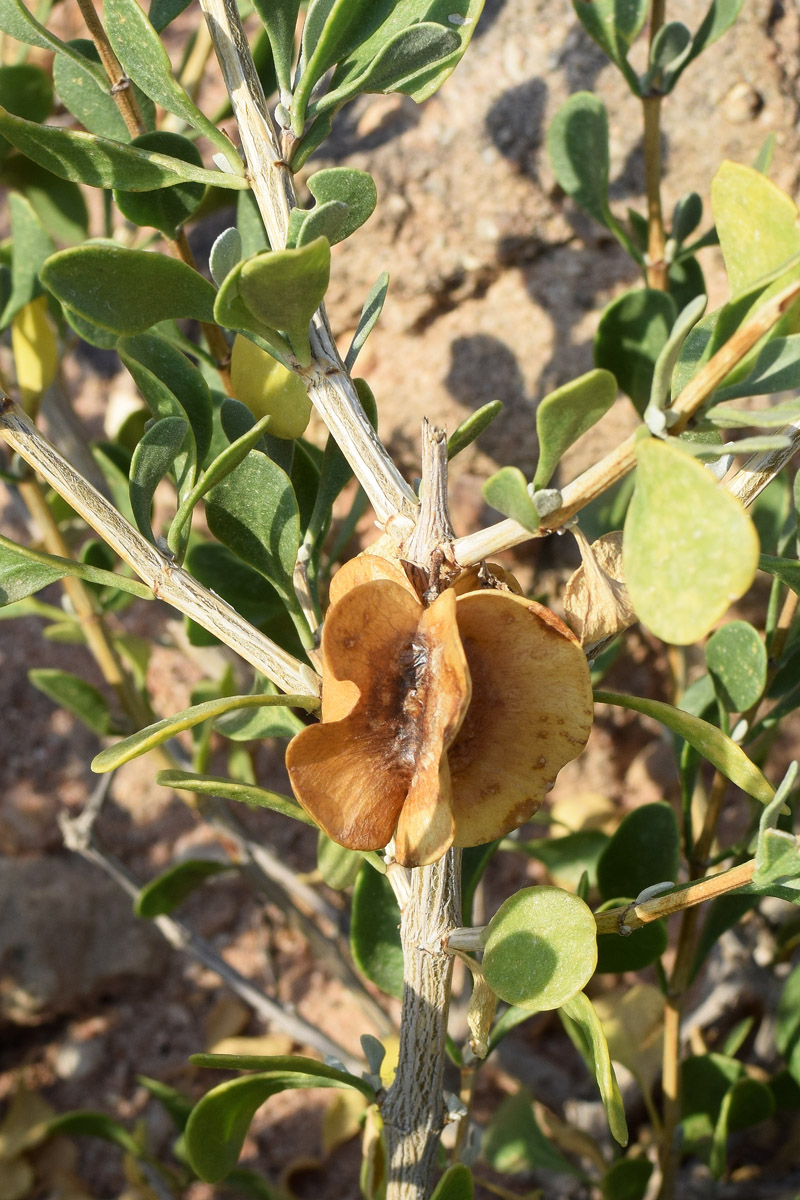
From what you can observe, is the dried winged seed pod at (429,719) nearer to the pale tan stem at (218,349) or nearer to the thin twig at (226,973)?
the pale tan stem at (218,349)

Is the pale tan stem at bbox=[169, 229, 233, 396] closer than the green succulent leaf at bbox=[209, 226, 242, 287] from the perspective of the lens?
No

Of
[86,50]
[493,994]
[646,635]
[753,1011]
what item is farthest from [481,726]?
[753,1011]

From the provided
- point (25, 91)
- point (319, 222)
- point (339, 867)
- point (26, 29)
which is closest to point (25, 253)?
point (25, 91)

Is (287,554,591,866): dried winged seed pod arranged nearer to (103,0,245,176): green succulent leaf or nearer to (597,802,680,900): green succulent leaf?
(103,0,245,176): green succulent leaf

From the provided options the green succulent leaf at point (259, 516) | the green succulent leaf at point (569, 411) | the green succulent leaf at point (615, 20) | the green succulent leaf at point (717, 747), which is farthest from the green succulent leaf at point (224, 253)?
the green succulent leaf at point (615, 20)

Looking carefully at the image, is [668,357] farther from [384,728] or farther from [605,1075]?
[605,1075]

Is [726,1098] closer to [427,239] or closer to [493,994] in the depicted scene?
[493,994]

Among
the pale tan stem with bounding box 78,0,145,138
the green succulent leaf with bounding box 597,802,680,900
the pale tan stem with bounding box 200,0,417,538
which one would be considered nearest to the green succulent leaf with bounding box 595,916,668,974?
the green succulent leaf with bounding box 597,802,680,900
